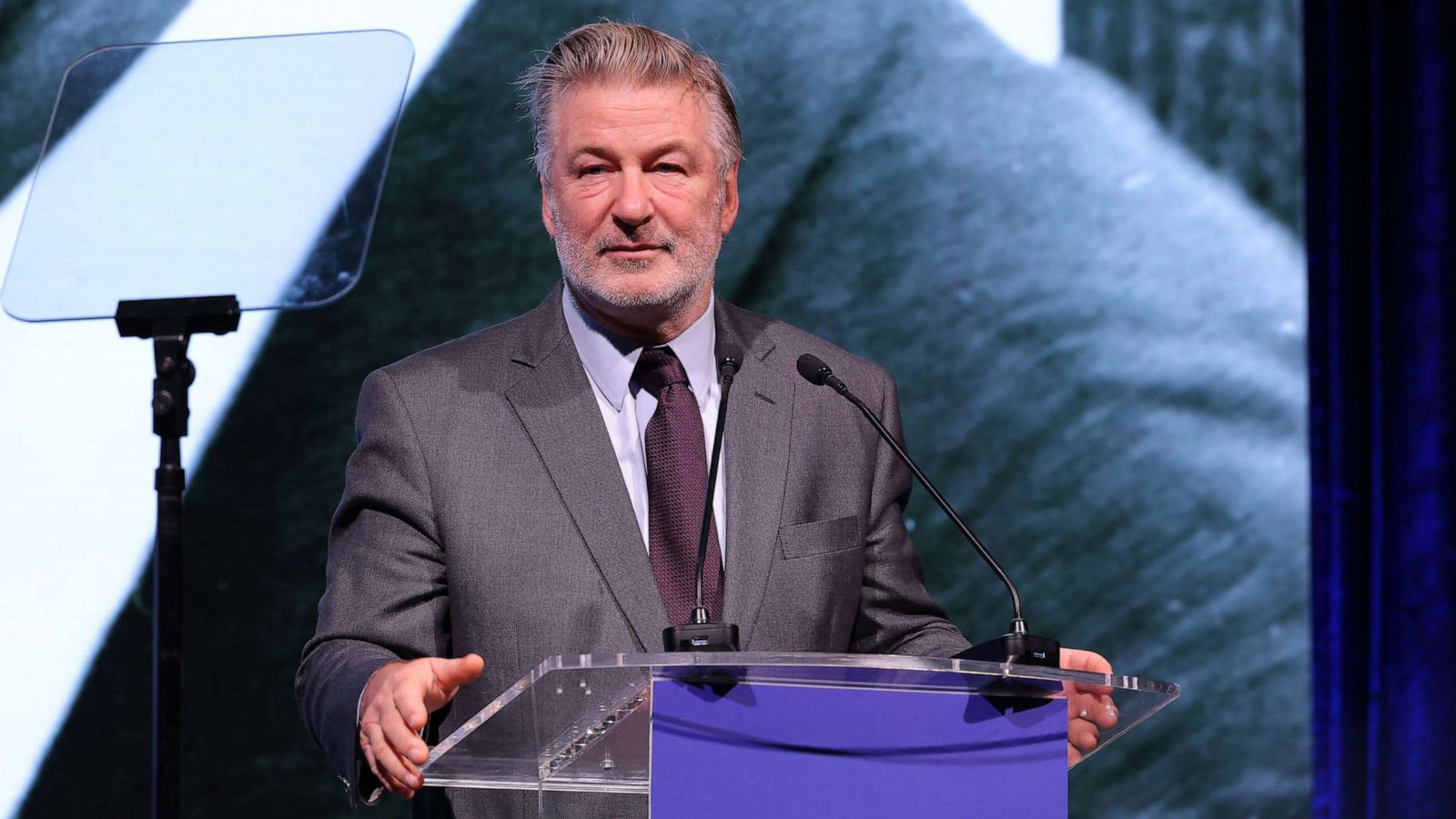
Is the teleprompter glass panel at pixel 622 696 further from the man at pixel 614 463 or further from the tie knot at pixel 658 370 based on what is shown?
the tie knot at pixel 658 370

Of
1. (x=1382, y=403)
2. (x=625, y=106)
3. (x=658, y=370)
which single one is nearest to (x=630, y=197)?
(x=625, y=106)

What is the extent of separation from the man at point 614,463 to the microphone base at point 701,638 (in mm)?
518

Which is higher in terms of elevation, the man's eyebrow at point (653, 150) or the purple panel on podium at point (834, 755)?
the man's eyebrow at point (653, 150)

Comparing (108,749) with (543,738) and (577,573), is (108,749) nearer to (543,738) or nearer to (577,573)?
(577,573)

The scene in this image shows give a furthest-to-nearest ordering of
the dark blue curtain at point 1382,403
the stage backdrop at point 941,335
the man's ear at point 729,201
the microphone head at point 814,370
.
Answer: the stage backdrop at point 941,335 → the dark blue curtain at point 1382,403 → the man's ear at point 729,201 → the microphone head at point 814,370

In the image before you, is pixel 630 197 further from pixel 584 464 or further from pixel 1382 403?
pixel 1382 403

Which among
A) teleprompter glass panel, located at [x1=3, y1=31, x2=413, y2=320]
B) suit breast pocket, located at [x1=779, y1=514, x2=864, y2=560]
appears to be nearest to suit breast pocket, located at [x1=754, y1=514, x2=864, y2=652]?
suit breast pocket, located at [x1=779, y1=514, x2=864, y2=560]

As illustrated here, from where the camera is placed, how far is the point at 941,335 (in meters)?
3.02

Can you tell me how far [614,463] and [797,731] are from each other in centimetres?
69

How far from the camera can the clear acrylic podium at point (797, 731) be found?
117cm

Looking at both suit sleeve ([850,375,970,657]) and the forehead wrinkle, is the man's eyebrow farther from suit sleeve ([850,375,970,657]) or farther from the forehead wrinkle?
suit sleeve ([850,375,970,657])

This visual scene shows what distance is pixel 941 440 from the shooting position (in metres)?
3.00

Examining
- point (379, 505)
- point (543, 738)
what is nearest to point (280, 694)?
point (379, 505)

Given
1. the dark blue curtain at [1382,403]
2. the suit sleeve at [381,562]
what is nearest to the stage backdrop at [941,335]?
the dark blue curtain at [1382,403]
